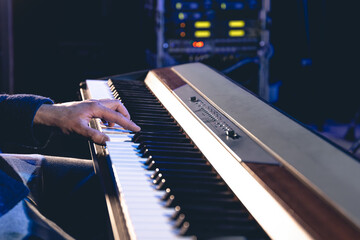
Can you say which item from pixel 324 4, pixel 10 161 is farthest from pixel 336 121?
pixel 10 161

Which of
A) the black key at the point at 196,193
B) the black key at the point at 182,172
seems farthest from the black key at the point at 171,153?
the black key at the point at 196,193

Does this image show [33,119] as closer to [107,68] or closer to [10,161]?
[10,161]

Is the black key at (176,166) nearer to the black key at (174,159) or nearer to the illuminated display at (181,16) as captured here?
the black key at (174,159)

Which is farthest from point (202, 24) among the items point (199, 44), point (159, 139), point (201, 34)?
point (159, 139)

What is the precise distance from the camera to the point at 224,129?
1.19 meters

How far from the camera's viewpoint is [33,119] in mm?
1290

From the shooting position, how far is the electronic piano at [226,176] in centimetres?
76

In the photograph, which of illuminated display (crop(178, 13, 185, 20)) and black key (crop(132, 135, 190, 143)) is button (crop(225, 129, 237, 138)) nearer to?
black key (crop(132, 135, 190, 143))

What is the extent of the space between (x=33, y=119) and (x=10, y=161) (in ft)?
0.68

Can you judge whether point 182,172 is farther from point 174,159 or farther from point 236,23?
point 236,23

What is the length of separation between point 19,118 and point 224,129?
0.66 metres

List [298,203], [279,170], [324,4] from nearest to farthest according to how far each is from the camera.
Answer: [298,203] → [279,170] → [324,4]

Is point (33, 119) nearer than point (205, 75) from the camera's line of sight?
Yes

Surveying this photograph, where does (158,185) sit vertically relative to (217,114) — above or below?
below
